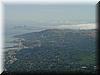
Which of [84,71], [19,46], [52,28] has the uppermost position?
[52,28]

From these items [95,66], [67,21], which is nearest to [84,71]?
[95,66]

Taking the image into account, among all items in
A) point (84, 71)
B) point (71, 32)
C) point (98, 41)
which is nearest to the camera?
point (98, 41)

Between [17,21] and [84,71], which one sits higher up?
[17,21]

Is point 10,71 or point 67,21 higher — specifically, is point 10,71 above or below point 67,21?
below

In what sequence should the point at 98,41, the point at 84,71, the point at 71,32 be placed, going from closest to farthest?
the point at 98,41
the point at 84,71
the point at 71,32

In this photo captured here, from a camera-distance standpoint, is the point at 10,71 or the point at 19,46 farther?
the point at 19,46

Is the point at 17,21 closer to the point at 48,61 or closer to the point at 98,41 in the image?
the point at 48,61

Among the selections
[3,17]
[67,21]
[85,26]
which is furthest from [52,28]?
[3,17]

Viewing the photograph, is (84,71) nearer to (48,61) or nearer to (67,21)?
(48,61)

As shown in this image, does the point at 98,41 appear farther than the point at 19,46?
No
